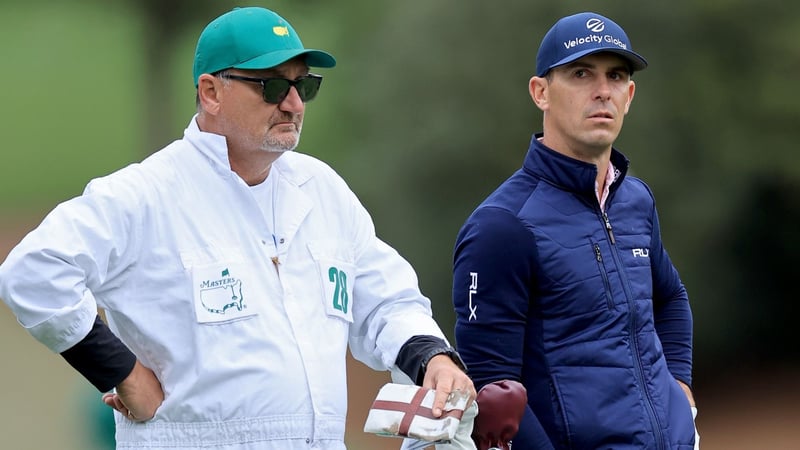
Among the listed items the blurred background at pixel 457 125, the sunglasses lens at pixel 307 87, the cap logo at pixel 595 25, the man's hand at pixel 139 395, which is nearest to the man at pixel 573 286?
the cap logo at pixel 595 25

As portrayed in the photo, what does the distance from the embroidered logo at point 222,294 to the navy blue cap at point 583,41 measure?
1.02 meters

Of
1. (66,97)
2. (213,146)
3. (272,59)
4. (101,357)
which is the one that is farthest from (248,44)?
→ (66,97)

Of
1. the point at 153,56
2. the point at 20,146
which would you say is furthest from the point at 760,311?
the point at 20,146

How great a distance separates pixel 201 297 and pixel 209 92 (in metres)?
0.50

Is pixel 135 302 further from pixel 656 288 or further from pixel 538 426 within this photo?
pixel 656 288

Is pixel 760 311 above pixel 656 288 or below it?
below

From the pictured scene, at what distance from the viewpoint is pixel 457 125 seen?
30.0 feet

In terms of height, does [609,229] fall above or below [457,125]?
above

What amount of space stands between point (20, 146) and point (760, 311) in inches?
219

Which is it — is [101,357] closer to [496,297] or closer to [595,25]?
[496,297]

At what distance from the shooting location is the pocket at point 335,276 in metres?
2.76

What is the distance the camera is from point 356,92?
31.8 feet

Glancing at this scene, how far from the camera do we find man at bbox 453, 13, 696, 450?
288 cm

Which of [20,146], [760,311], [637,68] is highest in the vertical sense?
[637,68]
